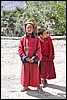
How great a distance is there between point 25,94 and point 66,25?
758 centimetres

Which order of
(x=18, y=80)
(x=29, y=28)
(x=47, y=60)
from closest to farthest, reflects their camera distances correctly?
(x=29, y=28) < (x=47, y=60) < (x=18, y=80)

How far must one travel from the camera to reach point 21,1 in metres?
14.3

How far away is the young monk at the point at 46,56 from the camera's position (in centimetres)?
611

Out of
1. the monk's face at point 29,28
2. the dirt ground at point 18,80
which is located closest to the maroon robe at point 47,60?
the dirt ground at point 18,80

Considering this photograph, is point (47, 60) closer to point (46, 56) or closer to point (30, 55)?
point (46, 56)

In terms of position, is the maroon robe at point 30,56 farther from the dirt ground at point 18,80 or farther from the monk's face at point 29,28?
the dirt ground at point 18,80

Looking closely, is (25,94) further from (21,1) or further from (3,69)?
(21,1)

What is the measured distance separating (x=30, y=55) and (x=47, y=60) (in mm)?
529

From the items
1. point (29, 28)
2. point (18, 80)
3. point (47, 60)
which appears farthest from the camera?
point (18, 80)

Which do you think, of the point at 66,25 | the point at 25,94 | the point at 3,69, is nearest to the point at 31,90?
the point at 25,94

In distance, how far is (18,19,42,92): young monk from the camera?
574 cm

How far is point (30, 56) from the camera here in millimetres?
5805

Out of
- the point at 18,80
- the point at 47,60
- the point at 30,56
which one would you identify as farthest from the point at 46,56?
the point at 18,80

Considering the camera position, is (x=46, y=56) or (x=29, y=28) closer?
(x=29, y=28)
